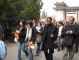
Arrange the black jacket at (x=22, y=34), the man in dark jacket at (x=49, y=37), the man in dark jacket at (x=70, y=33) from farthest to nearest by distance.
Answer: the black jacket at (x=22, y=34) → the man in dark jacket at (x=70, y=33) → the man in dark jacket at (x=49, y=37)

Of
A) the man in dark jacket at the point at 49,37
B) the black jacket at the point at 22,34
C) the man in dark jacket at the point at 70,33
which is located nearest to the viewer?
the man in dark jacket at the point at 49,37

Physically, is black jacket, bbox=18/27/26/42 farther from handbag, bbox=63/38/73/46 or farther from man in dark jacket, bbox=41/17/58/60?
handbag, bbox=63/38/73/46

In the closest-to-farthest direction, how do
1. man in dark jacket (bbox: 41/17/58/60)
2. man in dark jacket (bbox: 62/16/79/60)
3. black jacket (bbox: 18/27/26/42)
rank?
1. man in dark jacket (bbox: 41/17/58/60)
2. man in dark jacket (bbox: 62/16/79/60)
3. black jacket (bbox: 18/27/26/42)

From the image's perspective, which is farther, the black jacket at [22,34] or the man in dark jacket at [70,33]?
the black jacket at [22,34]

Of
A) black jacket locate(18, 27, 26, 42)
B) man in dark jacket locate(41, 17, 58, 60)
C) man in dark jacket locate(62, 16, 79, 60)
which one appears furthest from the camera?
black jacket locate(18, 27, 26, 42)

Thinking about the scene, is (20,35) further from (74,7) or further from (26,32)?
(74,7)

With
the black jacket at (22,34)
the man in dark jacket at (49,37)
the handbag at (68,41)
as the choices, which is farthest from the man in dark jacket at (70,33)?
the black jacket at (22,34)

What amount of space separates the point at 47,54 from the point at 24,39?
1915mm

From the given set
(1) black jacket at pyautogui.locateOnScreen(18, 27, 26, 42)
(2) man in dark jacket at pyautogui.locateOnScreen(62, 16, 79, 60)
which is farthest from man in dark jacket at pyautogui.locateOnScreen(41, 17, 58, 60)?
(1) black jacket at pyautogui.locateOnScreen(18, 27, 26, 42)

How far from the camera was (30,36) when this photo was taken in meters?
11.1

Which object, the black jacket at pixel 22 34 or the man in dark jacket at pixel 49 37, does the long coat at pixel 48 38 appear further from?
the black jacket at pixel 22 34

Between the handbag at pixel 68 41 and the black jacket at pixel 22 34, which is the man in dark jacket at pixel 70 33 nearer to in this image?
the handbag at pixel 68 41

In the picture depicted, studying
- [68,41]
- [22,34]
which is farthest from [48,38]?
[22,34]

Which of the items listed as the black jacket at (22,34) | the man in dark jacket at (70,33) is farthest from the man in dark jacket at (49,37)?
the black jacket at (22,34)
